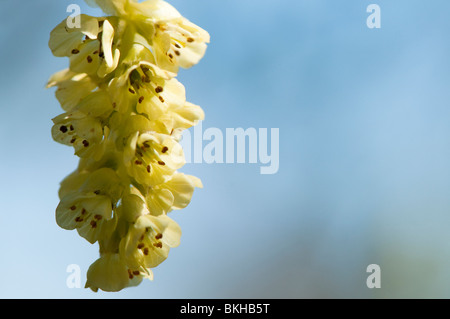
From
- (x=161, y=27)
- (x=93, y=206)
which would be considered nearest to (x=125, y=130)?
(x=93, y=206)

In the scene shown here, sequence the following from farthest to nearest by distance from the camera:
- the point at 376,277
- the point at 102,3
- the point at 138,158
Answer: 1. the point at 376,277
2. the point at 102,3
3. the point at 138,158

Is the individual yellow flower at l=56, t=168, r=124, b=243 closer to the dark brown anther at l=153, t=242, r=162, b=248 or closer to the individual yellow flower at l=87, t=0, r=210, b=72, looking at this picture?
the dark brown anther at l=153, t=242, r=162, b=248

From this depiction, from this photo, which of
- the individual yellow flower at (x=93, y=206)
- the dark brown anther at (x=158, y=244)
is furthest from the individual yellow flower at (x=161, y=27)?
the dark brown anther at (x=158, y=244)

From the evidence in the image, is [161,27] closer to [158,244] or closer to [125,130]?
[125,130]

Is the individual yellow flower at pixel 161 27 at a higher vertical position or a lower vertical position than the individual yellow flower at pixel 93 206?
higher

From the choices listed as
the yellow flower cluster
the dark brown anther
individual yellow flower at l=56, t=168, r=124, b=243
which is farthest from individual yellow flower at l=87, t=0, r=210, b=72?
the dark brown anther

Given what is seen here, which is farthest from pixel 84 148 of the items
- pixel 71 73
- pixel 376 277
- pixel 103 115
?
pixel 376 277

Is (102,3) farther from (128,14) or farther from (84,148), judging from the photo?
(84,148)

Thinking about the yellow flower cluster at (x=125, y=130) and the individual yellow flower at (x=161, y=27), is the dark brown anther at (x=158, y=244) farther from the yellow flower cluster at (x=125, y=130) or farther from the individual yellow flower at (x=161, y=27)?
the individual yellow flower at (x=161, y=27)
